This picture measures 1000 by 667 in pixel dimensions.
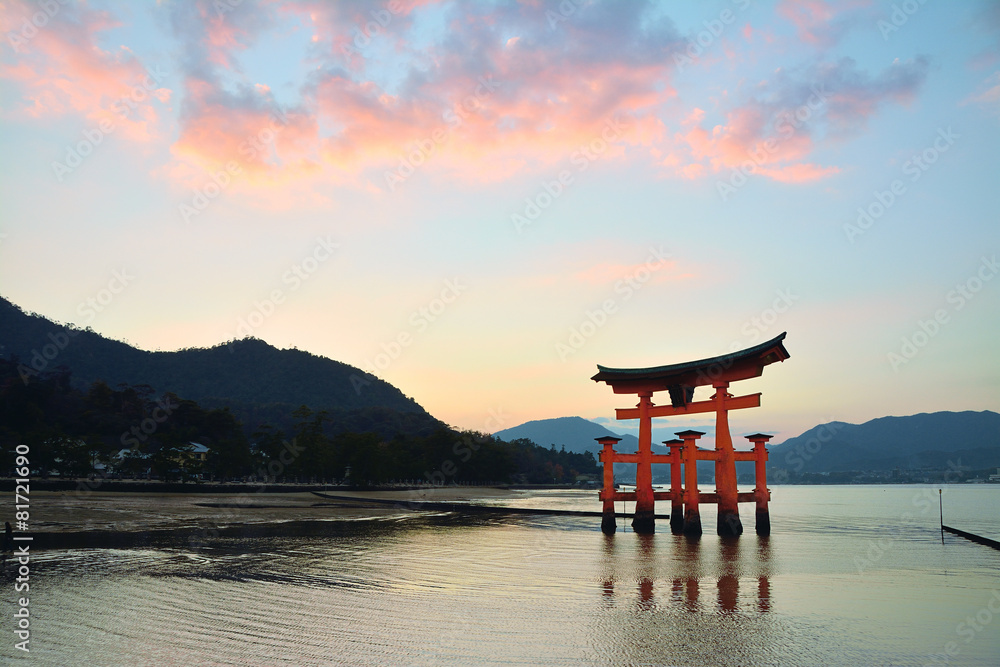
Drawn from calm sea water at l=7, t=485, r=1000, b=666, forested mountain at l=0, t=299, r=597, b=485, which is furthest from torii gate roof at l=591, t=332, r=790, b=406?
forested mountain at l=0, t=299, r=597, b=485

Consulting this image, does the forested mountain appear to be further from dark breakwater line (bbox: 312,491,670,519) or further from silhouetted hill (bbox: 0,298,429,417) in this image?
dark breakwater line (bbox: 312,491,670,519)

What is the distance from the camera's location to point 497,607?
12.6 meters

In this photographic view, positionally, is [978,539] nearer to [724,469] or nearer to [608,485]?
[724,469]

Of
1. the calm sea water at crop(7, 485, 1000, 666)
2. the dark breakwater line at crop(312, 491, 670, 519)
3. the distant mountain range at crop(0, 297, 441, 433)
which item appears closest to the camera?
the calm sea water at crop(7, 485, 1000, 666)

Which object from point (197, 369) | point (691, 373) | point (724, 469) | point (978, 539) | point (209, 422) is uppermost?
point (197, 369)

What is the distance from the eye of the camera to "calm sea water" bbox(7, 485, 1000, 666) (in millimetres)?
9438

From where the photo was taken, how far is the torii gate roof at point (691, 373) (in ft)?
80.8

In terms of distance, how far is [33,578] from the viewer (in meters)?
14.3

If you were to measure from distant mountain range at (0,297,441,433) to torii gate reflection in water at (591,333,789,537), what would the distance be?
129 metres

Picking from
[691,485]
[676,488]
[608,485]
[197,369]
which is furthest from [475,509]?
[197,369]

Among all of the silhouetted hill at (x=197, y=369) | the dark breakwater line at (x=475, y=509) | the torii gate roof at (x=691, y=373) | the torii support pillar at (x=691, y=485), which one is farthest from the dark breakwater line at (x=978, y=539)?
the silhouetted hill at (x=197, y=369)

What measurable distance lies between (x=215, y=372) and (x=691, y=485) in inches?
7084

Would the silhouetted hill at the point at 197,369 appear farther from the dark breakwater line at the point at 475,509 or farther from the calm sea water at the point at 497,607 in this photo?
the calm sea water at the point at 497,607

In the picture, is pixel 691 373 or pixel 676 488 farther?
pixel 676 488
